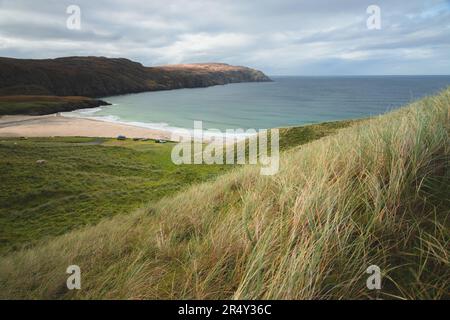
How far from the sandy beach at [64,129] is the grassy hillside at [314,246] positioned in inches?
1811

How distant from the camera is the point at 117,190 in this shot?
17.7m

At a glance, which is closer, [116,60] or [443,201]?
[443,201]

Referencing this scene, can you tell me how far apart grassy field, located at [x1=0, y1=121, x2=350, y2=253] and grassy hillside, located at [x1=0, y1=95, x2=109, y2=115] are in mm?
49903

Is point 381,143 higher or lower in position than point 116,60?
lower

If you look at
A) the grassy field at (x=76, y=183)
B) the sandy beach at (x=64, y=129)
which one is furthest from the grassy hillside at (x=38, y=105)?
the grassy field at (x=76, y=183)

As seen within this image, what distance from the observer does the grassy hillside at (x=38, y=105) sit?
228 feet

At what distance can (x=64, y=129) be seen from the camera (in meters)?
52.2

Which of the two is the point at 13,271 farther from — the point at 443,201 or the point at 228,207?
the point at 443,201

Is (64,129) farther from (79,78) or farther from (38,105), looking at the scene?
(79,78)

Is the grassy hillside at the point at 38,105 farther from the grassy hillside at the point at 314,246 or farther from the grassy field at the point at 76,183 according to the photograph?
the grassy hillside at the point at 314,246

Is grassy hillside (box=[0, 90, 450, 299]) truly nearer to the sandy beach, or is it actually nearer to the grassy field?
the grassy field

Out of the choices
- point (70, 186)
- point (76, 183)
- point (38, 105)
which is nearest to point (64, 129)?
point (38, 105)
